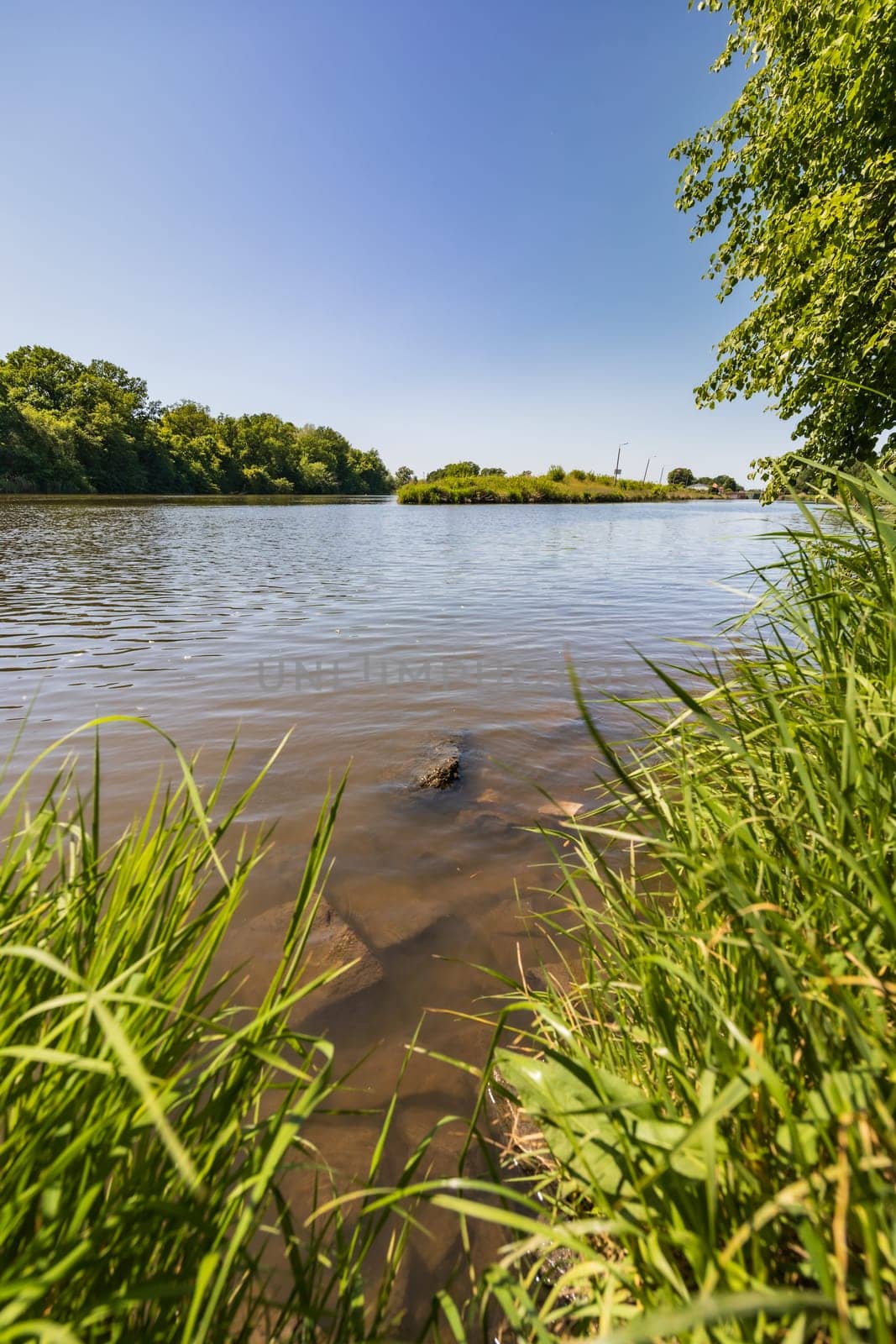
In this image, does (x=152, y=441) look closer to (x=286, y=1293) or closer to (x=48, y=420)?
(x=48, y=420)

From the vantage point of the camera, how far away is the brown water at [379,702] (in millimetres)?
2414

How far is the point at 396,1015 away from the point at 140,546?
19972mm

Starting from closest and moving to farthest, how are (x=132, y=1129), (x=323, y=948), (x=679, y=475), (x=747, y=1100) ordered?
(x=132, y=1129) → (x=747, y=1100) → (x=323, y=948) → (x=679, y=475)

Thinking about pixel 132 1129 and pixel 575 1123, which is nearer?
pixel 132 1129

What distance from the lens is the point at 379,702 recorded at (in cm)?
572

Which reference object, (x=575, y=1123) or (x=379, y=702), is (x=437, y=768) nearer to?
(x=379, y=702)

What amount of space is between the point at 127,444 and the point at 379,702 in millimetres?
75276

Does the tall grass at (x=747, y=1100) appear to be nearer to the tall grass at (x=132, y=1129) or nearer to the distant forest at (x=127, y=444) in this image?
the tall grass at (x=132, y=1129)

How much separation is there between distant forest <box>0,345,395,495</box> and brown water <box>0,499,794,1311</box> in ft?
159

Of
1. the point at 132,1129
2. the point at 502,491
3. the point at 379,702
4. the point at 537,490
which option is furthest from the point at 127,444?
the point at 132,1129

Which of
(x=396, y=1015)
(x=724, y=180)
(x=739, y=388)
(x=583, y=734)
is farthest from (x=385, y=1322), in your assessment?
(x=724, y=180)

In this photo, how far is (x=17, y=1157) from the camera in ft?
2.50

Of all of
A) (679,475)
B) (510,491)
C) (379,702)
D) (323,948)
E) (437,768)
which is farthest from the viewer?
(679,475)

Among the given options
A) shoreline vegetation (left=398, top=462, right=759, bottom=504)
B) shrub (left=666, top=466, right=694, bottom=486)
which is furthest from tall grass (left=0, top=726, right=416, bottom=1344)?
shrub (left=666, top=466, right=694, bottom=486)
